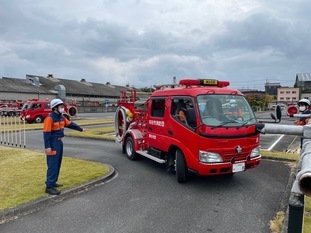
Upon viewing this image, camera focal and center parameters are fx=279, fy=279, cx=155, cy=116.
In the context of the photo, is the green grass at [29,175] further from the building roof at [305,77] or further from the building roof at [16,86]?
the building roof at [305,77]

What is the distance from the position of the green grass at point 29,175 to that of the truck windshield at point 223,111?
10.3ft

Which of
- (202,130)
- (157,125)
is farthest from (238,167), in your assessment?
(157,125)

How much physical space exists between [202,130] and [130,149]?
3957 mm

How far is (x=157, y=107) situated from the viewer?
7945mm

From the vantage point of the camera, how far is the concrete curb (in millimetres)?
4814

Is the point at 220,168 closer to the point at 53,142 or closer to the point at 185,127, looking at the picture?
the point at 185,127

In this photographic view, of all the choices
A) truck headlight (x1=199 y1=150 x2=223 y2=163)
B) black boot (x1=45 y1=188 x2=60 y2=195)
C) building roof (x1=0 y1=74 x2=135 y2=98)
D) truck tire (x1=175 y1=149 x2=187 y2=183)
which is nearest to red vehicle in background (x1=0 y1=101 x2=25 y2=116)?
building roof (x1=0 y1=74 x2=135 y2=98)

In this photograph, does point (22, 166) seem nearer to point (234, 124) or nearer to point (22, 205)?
point (22, 205)

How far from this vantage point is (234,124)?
615cm

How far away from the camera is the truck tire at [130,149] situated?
910 cm

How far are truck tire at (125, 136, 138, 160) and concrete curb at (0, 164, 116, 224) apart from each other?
7.35 feet

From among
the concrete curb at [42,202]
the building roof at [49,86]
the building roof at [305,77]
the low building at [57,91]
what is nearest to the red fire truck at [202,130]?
the concrete curb at [42,202]

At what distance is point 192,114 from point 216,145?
2.82 ft

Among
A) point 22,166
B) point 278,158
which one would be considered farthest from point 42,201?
point 278,158
